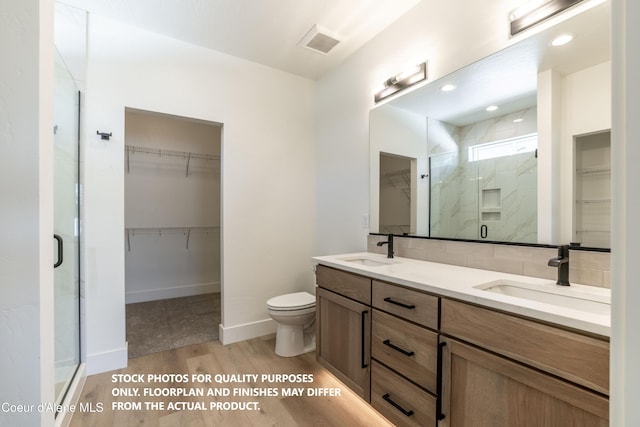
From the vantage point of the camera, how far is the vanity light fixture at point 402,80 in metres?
1.99

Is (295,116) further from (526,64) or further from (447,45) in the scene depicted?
(526,64)

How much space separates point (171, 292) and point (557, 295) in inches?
160

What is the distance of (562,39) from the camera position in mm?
1343

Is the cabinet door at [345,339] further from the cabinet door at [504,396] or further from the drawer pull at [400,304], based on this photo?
the cabinet door at [504,396]

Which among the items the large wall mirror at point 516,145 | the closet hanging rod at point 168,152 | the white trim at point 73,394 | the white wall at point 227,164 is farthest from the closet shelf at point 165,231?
the large wall mirror at point 516,145

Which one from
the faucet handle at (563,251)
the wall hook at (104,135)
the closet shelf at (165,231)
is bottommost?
the closet shelf at (165,231)

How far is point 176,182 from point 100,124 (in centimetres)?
180

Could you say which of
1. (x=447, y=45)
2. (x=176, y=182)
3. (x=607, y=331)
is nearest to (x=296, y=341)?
(x=607, y=331)

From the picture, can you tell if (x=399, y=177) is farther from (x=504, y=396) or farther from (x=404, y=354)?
(x=504, y=396)

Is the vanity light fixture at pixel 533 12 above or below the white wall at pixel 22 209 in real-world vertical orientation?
above

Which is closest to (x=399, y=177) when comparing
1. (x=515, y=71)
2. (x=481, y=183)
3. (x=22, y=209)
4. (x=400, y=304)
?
(x=481, y=183)

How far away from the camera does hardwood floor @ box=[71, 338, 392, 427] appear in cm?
164

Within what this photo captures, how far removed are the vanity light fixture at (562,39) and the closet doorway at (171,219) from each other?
10.7 feet

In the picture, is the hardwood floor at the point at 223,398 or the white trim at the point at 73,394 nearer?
the white trim at the point at 73,394
